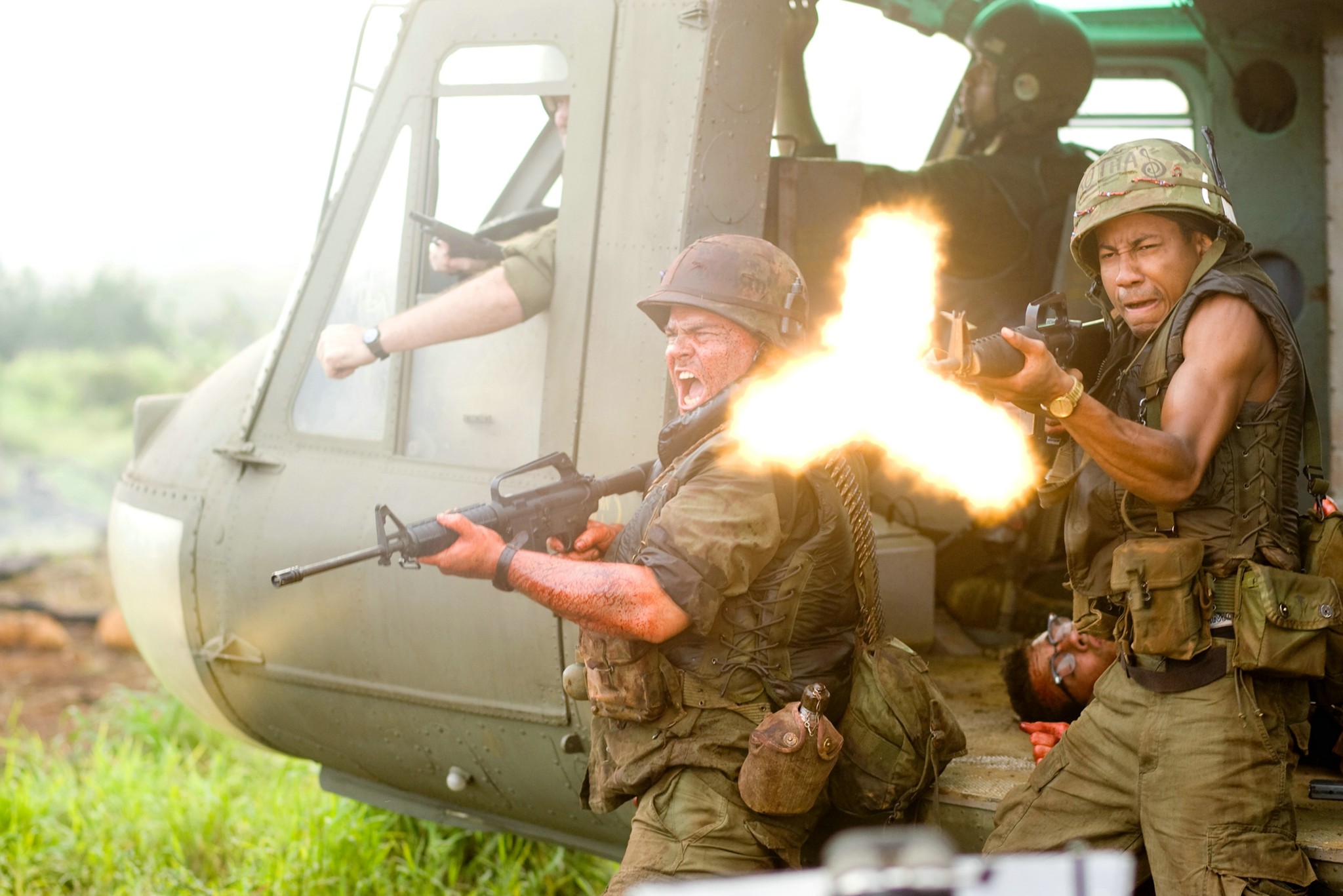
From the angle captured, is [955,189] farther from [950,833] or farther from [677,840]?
[677,840]

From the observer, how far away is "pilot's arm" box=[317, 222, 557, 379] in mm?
3457

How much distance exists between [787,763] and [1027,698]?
4.25 feet

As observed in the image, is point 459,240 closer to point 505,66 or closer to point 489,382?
point 489,382

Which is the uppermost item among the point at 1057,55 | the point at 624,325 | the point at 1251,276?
the point at 1057,55

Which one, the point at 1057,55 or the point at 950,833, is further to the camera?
the point at 1057,55

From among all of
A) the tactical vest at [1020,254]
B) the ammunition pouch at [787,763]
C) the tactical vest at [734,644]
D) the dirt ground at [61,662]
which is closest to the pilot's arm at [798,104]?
the tactical vest at [1020,254]

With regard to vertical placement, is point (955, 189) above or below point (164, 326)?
above

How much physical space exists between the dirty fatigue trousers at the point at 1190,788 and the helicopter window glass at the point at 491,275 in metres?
1.68

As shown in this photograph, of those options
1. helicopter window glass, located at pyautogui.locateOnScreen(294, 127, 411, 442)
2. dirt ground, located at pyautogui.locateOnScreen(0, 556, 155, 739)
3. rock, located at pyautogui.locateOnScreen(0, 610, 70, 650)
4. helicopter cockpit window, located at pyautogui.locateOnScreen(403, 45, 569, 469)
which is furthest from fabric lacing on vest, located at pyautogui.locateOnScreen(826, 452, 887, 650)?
rock, located at pyautogui.locateOnScreen(0, 610, 70, 650)

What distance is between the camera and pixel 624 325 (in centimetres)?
333

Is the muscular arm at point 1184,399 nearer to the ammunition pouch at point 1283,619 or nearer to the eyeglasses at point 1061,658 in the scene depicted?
the ammunition pouch at point 1283,619

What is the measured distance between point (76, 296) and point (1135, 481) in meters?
21.2

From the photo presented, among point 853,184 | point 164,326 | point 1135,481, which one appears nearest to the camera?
point 1135,481

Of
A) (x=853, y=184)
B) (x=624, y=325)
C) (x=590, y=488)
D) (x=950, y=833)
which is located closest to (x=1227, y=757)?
(x=950, y=833)
